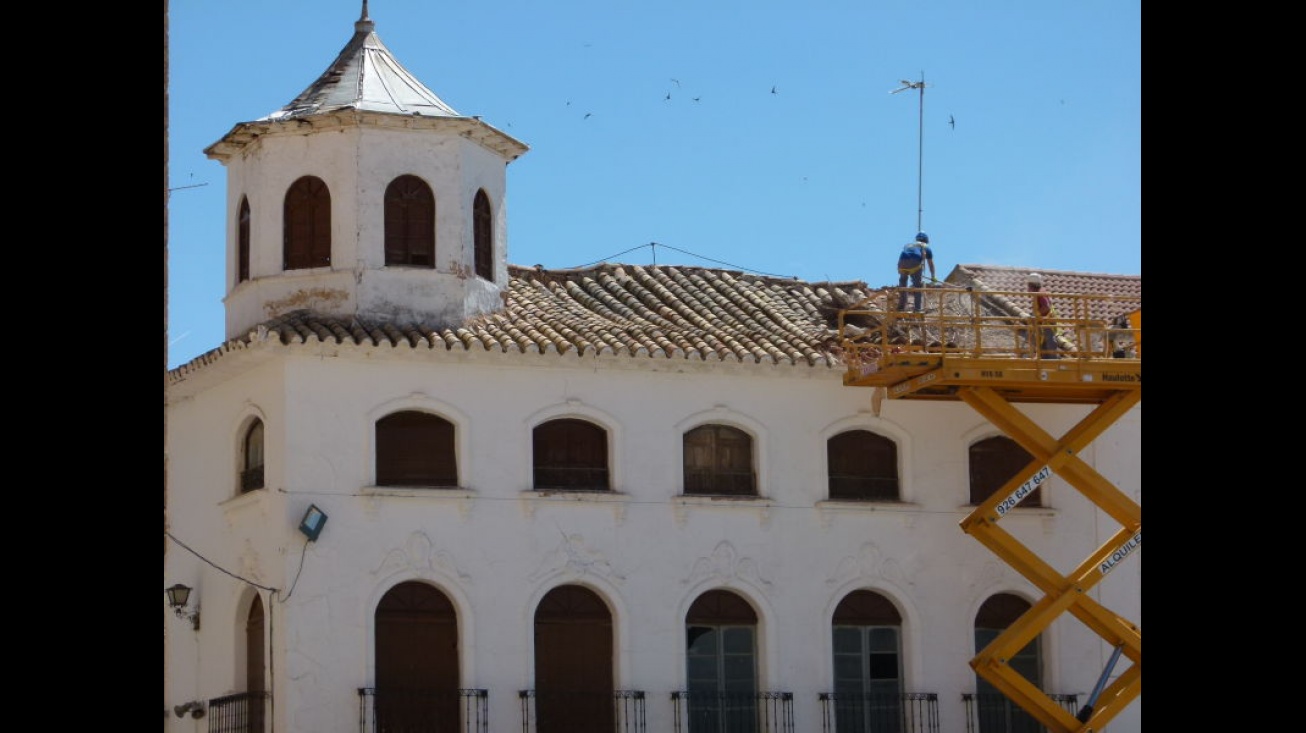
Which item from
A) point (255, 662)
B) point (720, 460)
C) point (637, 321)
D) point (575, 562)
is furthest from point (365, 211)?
point (255, 662)

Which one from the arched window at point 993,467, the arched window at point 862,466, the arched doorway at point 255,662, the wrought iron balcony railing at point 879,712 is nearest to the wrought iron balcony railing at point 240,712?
the arched doorway at point 255,662

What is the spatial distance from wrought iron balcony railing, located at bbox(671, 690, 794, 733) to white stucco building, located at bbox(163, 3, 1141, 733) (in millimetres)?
31

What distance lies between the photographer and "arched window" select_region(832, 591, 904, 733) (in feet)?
95.5

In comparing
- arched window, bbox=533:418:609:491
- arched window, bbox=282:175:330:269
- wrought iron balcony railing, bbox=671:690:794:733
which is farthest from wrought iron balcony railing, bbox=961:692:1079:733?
arched window, bbox=282:175:330:269

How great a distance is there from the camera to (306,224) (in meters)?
28.9

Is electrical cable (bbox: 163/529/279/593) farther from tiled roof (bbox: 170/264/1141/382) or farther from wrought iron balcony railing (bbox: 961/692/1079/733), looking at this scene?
wrought iron balcony railing (bbox: 961/692/1079/733)

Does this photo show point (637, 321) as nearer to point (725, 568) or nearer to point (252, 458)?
point (725, 568)

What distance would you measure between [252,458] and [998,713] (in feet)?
34.2

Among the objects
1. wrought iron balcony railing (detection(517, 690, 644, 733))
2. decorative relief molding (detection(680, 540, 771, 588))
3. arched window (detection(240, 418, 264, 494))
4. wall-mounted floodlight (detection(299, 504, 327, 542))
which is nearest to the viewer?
wall-mounted floodlight (detection(299, 504, 327, 542))

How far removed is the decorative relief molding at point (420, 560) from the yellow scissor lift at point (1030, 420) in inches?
229
